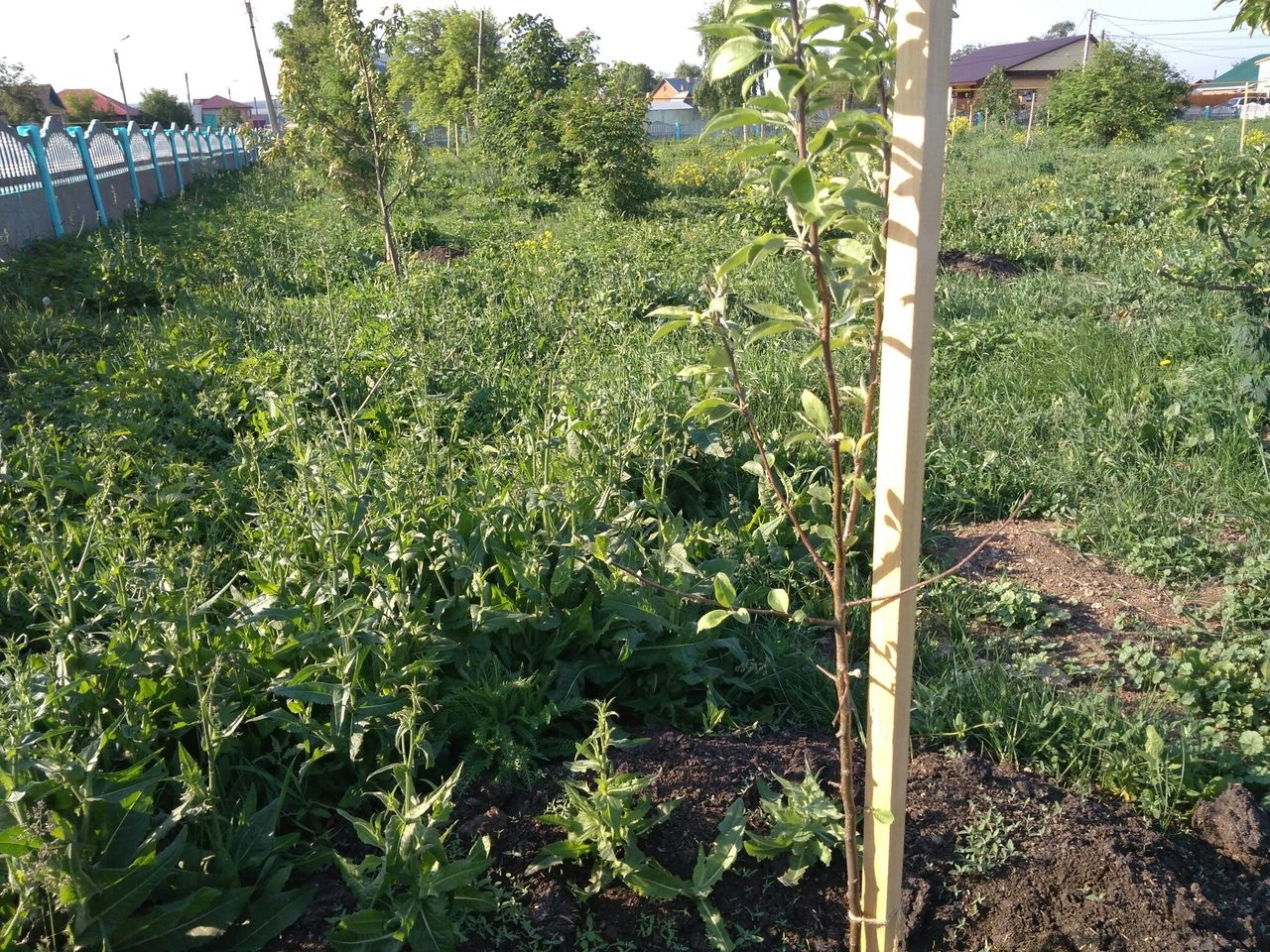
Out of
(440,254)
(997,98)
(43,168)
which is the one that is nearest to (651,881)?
(440,254)

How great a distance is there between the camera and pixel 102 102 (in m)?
62.0

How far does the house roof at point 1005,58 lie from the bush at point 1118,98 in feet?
102

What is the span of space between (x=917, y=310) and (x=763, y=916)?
4.21ft

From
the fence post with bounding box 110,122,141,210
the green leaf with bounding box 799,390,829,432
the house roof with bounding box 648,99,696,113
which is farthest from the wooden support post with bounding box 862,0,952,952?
the house roof with bounding box 648,99,696,113

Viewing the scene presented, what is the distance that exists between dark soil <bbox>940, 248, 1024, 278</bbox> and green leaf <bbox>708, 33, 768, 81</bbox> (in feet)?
24.2

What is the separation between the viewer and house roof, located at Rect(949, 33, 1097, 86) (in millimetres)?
52844

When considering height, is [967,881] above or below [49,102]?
below

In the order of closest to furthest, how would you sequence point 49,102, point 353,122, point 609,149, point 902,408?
point 902,408 < point 353,122 < point 609,149 < point 49,102

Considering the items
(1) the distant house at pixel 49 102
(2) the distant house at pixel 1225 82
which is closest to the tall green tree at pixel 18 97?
(1) the distant house at pixel 49 102

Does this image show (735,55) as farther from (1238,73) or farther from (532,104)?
(1238,73)

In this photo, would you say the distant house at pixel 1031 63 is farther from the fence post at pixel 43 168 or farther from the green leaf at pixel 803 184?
the green leaf at pixel 803 184

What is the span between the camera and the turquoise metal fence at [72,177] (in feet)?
34.4

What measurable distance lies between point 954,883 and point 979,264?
24.0ft

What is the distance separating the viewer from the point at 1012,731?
2.40m
